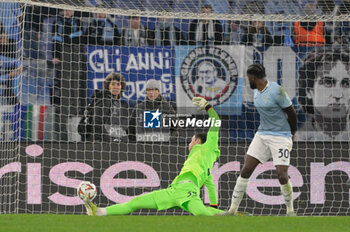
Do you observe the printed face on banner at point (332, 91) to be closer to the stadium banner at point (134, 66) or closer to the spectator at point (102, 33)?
the stadium banner at point (134, 66)

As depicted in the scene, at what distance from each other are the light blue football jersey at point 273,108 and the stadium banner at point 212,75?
2.73 metres

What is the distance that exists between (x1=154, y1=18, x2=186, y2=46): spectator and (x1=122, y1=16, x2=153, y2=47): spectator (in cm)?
13

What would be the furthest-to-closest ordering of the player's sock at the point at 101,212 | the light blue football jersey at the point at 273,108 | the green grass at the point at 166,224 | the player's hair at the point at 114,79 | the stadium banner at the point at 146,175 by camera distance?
1. the player's hair at the point at 114,79
2. the stadium banner at the point at 146,175
3. the light blue football jersey at the point at 273,108
4. the player's sock at the point at 101,212
5. the green grass at the point at 166,224

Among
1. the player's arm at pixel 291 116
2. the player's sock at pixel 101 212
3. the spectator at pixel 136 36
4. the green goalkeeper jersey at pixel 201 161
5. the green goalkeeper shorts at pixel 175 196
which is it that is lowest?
the player's sock at pixel 101 212

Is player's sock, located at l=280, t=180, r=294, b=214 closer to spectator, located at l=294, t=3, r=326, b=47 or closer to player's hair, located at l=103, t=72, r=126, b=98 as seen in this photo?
player's hair, located at l=103, t=72, r=126, b=98

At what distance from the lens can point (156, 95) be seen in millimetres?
10711

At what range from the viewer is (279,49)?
11.2 m

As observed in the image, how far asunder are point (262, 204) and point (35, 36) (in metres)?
4.53

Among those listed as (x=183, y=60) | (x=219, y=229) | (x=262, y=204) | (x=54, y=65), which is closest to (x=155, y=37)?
(x=183, y=60)

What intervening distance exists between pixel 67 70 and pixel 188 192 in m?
3.60

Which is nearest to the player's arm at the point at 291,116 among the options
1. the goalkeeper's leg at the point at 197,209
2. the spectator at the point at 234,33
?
the goalkeeper's leg at the point at 197,209

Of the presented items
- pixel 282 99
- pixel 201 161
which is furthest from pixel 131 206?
pixel 282 99

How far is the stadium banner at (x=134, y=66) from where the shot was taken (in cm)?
1109

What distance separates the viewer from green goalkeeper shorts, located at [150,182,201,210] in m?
8.02
